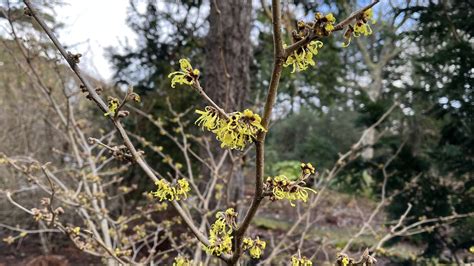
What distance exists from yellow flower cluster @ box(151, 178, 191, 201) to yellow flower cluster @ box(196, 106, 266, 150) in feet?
0.81

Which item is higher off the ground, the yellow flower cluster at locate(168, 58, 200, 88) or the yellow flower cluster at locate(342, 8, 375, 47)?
the yellow flower cluster at locate(342, 8, 375, 47)

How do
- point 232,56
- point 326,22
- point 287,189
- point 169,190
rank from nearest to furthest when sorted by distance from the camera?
point 326,22 → point 287,189 → point 169,190 → point 232,56

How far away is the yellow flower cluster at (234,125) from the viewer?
89 centimetres

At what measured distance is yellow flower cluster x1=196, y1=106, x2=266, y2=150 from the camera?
35.0 inches

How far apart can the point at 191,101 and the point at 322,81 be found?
293cm

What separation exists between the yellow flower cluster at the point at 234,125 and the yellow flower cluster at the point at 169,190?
247 millimetres

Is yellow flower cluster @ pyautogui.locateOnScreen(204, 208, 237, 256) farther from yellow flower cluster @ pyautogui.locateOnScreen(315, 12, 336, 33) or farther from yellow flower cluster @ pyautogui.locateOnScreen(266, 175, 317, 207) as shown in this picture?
yellow flower cluster @ pyautogui.locateOnScreen(315, 12, 336, 33)

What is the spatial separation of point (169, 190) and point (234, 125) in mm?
312

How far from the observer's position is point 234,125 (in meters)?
0.90

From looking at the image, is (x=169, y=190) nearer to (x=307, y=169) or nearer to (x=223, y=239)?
(x=223, y=239)

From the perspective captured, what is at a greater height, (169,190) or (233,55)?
(233,55)

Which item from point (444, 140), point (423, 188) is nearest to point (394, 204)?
point (423, 188)

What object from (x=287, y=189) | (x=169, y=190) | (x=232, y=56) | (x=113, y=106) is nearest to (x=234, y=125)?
(x=287, y=189)

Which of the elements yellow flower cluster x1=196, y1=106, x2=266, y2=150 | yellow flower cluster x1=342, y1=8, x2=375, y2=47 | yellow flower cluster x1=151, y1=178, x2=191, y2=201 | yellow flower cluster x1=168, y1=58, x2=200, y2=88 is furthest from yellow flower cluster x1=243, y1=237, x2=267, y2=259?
yellow flower cluster x1=342, y1=8, x2=375, y2=47
